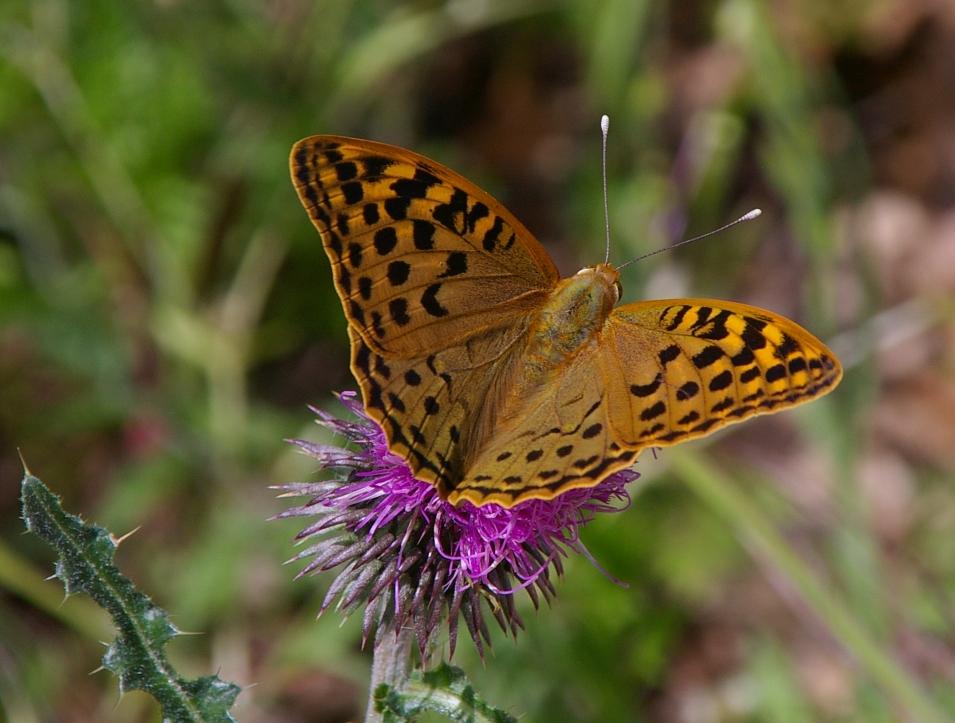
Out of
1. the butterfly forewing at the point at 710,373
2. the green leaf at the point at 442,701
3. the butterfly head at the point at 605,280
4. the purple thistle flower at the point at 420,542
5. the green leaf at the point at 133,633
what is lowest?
the green leaf at the point at 442,701

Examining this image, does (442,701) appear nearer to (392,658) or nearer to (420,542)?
(392,658)

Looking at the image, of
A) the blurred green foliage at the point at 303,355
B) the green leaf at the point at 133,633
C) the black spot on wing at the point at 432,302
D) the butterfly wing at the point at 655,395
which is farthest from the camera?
the blurred green foliage at the point at 303,355

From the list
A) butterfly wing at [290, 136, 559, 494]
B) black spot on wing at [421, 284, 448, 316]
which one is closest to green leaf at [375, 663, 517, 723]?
butterfly wing at [290, 136, 559, 494]

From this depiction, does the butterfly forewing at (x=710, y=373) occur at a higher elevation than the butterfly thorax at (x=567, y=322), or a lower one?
lower

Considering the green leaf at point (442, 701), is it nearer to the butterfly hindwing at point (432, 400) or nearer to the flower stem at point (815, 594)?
the butterfly hindwing at point (432, 400)

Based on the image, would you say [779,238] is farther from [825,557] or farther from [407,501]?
[407,501]

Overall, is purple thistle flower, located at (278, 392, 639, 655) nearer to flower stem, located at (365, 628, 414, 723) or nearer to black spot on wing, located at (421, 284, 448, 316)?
flower stem, located at (365, 628, 414, 723)

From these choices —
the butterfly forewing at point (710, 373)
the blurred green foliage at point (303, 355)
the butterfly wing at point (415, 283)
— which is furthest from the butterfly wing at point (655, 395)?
the blurred green foliage at point (303, 355)
